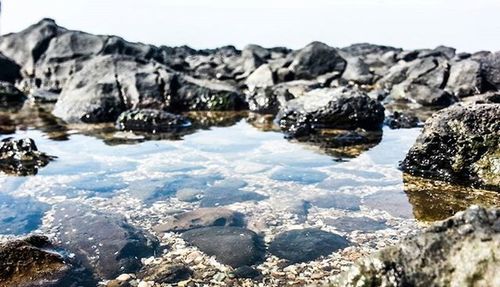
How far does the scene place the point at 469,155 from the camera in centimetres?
869

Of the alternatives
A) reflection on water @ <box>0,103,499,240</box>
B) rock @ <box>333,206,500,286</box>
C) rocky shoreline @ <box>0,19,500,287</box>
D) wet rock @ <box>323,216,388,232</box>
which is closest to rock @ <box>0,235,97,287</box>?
rocky shoreline @ <box>0,19,500,287</box>

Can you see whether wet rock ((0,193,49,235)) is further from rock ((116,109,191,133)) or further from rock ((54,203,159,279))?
rock ((116,109,191,133))

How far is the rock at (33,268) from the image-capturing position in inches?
186

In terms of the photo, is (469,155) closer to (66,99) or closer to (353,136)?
(353,136)

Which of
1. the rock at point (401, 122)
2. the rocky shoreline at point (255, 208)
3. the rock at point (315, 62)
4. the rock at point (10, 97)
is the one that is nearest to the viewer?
the rocky shoreline at point (255, 208)

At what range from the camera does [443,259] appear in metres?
2.96

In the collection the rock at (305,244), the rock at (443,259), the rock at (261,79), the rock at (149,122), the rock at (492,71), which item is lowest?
the rock at (305,244)

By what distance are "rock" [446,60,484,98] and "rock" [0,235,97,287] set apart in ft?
75.0

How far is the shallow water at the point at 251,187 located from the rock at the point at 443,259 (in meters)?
2.20

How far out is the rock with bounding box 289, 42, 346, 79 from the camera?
3094 cm

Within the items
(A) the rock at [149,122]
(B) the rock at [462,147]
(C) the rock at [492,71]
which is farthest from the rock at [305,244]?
(C) the rock at [492,71]

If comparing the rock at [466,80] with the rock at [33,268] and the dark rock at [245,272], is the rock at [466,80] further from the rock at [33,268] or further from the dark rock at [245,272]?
the rock at [33,268]

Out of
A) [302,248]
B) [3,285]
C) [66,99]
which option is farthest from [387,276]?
[66,99]

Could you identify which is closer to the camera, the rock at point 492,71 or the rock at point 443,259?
the rock at point 443,259
